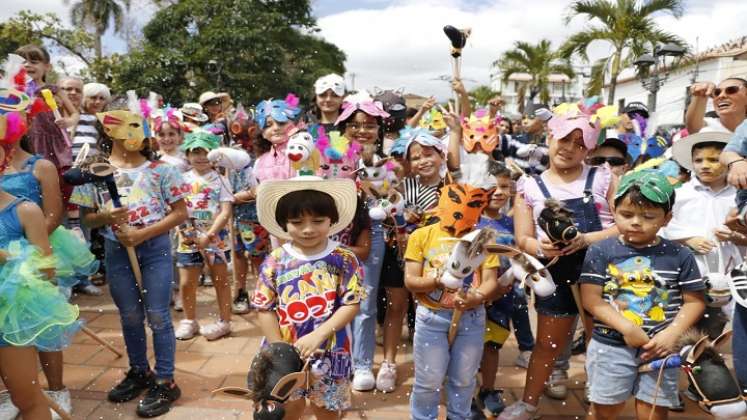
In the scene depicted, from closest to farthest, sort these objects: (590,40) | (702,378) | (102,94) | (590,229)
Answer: (702,378)
(590,229)
(102,94)
(590,40)

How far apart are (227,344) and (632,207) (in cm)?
321

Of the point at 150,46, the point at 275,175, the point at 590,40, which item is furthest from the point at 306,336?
the point at 150,46

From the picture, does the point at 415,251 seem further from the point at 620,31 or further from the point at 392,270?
the point at 620,31

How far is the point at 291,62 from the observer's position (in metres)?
20.3

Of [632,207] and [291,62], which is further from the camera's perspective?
[291,62]

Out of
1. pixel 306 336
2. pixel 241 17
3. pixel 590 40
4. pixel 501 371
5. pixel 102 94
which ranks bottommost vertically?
pixel 501 371

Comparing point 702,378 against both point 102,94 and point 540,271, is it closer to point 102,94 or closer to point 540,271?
point 540,271

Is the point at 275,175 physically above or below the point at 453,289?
above

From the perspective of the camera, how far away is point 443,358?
254 centimetres

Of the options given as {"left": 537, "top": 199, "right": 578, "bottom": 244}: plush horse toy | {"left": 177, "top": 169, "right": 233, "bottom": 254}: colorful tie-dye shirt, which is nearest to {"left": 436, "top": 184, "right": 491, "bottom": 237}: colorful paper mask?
{"left": 537, "top": 199, "right": 578, "bottom": 244}: plush horse toy

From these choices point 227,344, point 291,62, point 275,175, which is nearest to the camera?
point 275,175

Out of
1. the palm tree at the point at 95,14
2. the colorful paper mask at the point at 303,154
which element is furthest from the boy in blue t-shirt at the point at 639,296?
the palm tree at the point at 95,14

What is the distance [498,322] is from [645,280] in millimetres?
1010

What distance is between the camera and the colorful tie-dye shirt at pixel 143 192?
9.64ft
